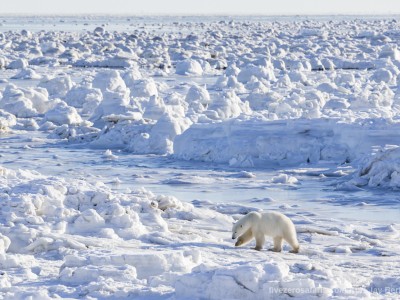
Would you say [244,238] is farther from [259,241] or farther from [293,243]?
[293,243]

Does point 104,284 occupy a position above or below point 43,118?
above

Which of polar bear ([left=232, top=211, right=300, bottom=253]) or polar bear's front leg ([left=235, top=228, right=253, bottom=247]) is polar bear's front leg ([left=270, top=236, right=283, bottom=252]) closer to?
polar bear ([left=232, top=211, right=300, bottom=253])

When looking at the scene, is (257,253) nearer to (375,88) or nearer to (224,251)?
(224,251)

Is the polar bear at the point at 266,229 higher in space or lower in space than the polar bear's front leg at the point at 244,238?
higher

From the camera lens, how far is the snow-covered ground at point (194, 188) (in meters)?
5.29

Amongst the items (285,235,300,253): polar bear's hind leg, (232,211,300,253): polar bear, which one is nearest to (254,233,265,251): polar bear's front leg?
(232,211,300,253): polar bear

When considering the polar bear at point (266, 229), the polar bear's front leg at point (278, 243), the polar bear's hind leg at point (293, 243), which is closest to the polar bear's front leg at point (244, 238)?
the polar bear at point (266, 229)

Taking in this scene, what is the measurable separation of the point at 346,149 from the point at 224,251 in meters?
5.39

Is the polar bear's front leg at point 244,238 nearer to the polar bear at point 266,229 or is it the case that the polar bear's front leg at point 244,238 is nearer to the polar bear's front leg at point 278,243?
the polar bear at point 266,229

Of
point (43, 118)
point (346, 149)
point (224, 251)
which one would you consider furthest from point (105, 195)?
point (43, 118)

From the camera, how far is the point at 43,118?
52.5 feet

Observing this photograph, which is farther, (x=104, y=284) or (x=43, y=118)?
(x=43, y=118)

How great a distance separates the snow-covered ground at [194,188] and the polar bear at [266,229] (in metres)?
0.10

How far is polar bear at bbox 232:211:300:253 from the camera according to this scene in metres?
6.48
